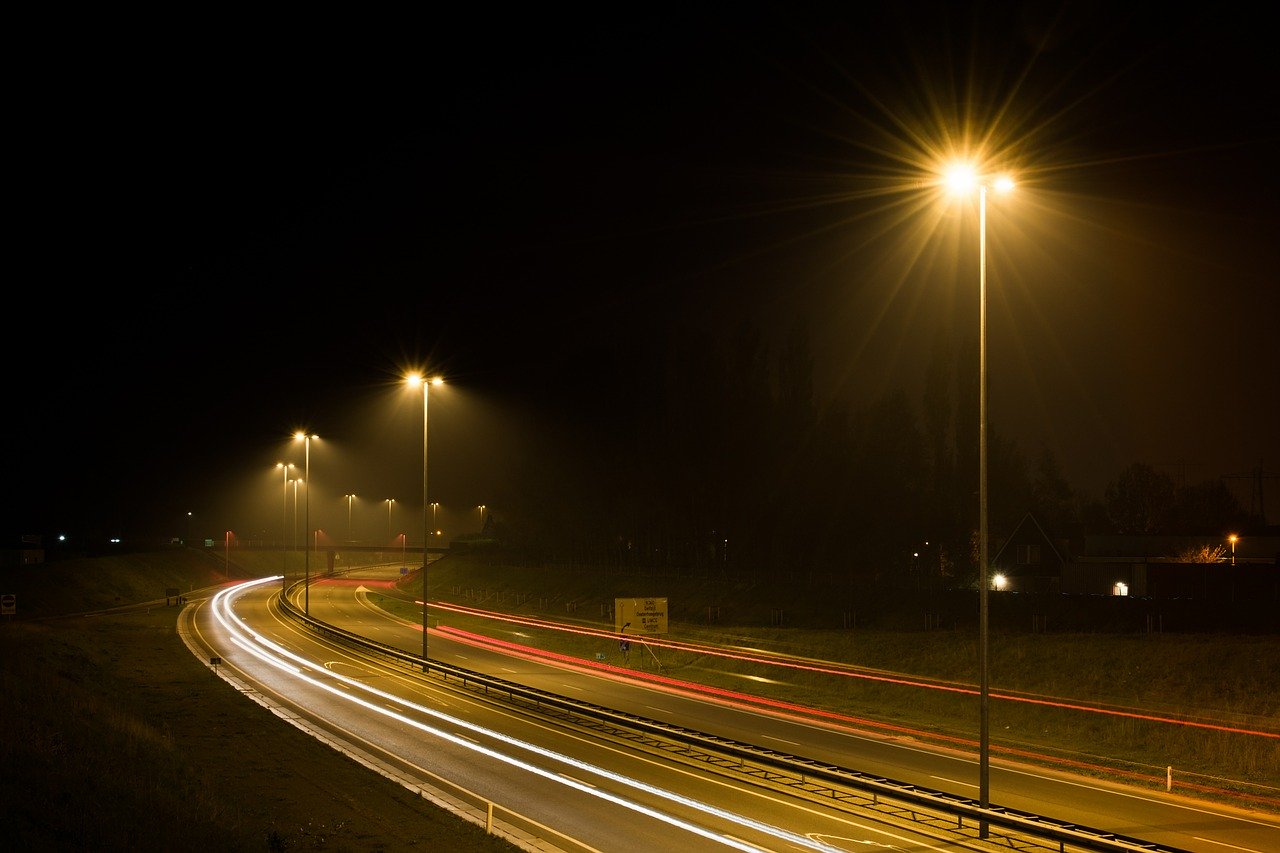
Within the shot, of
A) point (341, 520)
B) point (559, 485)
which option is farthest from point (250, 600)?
point (341, 520)

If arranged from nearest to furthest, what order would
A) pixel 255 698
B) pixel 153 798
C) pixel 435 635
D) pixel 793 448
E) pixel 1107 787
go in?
1. pixel 153 798
2. pixel 1107 787
3. pixel 255 698
4. pixel 435 635
5. pixel 793 448

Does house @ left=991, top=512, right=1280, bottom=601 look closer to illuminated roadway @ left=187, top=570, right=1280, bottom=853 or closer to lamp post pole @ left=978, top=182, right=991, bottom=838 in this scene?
illuminated roadway @ left=187, top=570, right=1280, bottom=853

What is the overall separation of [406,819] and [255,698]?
60.7 ft

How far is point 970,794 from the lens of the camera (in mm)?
20516

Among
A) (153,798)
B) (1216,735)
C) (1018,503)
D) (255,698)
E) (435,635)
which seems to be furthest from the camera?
(1018,503)

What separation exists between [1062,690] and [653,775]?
737 inches

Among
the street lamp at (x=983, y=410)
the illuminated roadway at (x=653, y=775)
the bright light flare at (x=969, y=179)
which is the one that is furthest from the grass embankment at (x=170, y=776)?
the bright light flare at (x=969, y=179)

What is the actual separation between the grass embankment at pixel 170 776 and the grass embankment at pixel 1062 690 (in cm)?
1691

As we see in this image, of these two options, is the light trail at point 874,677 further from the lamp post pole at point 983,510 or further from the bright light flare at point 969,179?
the bright light flare at point 969,179

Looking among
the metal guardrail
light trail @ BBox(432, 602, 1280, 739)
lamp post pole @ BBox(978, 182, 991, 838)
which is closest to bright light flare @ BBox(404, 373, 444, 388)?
the metal guardrail

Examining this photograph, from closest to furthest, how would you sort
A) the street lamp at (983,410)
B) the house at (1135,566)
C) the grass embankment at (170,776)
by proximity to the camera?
1. the grass embankment at (170,776)
2. the street lamp at (983,410)
3. the house at (1135,566)

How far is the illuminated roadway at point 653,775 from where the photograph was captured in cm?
1720

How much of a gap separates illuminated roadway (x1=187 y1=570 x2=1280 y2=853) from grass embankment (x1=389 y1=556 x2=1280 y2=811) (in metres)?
2.75

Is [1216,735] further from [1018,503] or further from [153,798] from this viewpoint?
[1018,503]
